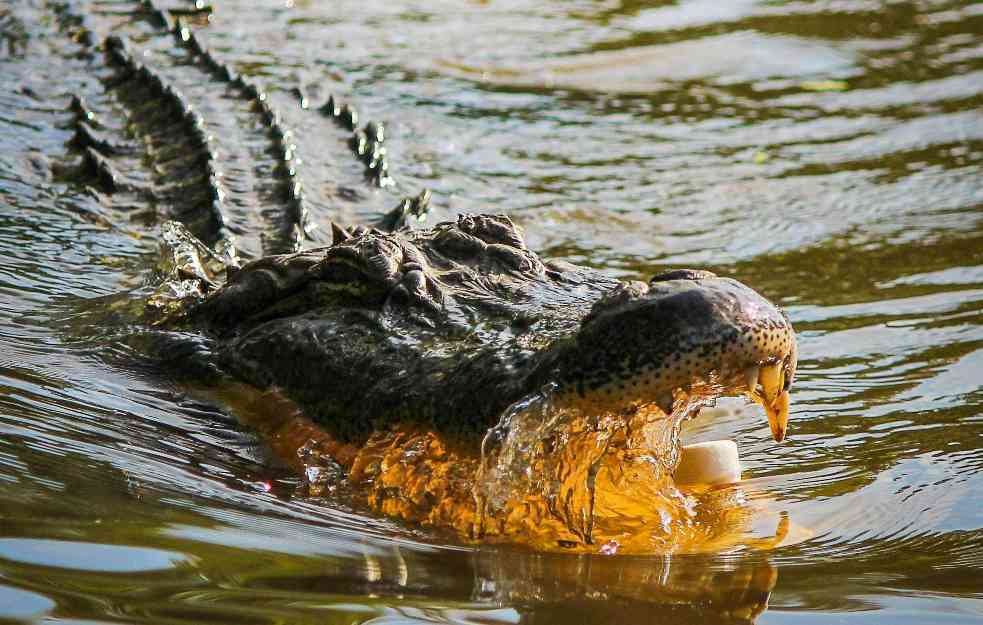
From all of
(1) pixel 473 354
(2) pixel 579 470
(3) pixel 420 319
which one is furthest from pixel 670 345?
(3) pixel 420 319

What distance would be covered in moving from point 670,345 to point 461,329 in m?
0.86

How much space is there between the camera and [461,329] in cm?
345

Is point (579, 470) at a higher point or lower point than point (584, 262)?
higher

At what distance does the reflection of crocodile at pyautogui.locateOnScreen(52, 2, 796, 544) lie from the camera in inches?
109

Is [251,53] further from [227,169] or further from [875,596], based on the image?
[875,596]

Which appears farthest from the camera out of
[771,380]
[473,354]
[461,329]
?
[461,329]

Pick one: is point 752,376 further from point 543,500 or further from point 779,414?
point 543,500

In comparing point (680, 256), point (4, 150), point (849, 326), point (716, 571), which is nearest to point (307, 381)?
point (716, 571)

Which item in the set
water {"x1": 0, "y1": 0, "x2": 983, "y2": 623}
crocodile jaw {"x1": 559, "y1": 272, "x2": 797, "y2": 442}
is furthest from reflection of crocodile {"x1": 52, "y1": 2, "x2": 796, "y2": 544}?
water {"x1": 0, "y1": 0, "x2": 983, "y2": 623}

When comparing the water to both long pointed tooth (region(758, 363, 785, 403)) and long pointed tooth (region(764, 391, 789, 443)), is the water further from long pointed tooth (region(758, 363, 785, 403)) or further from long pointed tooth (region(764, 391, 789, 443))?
long pointed tooth (region(758, 363, 785, 403))

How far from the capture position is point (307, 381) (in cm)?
373

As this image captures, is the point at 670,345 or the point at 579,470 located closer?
the point at 670,345

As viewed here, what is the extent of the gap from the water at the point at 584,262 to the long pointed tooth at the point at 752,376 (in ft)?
1.33

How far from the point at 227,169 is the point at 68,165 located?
31.2 inches
